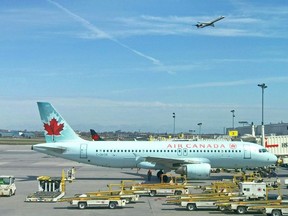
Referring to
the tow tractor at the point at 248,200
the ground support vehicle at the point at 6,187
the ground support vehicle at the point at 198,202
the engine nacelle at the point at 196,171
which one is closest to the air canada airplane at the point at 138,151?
the engine nacelle at the point at 196,171

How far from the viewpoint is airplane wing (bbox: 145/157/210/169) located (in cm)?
4047

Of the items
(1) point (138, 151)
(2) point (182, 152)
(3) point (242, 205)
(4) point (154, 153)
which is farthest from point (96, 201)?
(2) point (182, 152)

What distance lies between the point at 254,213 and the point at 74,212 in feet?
33.3

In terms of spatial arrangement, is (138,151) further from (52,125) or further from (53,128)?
(52,125)

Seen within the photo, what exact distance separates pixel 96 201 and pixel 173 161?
16015mm

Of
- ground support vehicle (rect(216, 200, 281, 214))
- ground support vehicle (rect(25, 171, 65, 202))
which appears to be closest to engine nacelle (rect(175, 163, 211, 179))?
ground support vehicle (rect(25, 171, 65, 202))

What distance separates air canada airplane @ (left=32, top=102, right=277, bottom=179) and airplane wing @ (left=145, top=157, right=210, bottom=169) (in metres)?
0.10

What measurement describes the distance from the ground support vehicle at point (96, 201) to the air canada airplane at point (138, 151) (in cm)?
1576

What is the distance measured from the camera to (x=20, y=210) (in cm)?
2502

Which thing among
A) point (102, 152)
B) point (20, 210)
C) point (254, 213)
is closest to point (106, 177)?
point (102, 152)

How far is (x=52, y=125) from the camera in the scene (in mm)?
42812

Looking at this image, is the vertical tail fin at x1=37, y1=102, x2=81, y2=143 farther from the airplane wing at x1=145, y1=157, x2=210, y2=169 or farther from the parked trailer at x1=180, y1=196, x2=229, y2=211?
the parked trailer at x1=180, y1=196, x2=229, y2=211

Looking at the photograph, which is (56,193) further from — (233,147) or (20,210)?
(233,147)

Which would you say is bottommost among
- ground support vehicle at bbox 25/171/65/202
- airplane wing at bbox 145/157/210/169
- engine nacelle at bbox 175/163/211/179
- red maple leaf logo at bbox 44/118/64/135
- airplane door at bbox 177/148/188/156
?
ground support vehicle at bbox 25/171/65/202
